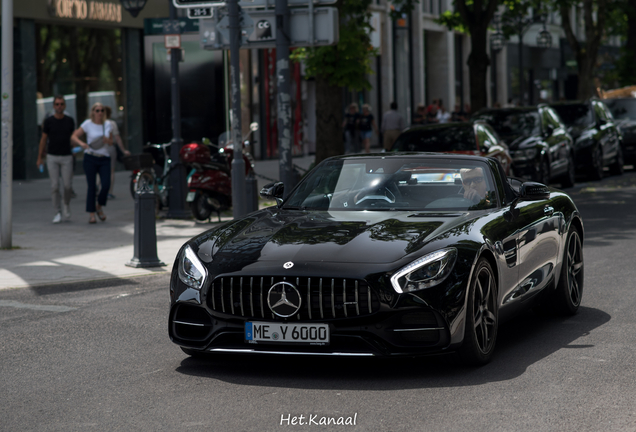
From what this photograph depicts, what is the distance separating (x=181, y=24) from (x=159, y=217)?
2931 millimetres

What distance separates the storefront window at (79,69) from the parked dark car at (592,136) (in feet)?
37.8

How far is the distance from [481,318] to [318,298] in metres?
1.03

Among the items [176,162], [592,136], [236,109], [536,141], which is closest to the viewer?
[236,109]

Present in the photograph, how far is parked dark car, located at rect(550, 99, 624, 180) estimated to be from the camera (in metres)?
21.7

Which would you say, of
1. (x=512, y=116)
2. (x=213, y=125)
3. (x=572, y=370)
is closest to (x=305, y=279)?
(x=572, y=370)

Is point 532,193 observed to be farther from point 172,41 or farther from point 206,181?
point 172,41

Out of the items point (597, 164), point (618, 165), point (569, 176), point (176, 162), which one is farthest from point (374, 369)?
point (618, 165)

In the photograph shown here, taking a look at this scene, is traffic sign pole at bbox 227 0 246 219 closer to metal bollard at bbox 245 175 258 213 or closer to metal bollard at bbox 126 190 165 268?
metal bollard at bbox 245 175 258 213

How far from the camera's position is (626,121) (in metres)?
25.2

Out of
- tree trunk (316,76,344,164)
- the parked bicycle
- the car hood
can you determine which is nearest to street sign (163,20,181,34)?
the parked bicycle

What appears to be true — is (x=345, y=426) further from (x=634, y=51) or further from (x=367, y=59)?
(x=634, y=51)

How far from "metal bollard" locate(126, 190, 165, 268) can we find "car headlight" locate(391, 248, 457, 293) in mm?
5504

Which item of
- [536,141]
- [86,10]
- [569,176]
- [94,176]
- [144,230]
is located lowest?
[144,230]

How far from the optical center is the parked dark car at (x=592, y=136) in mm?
21656
